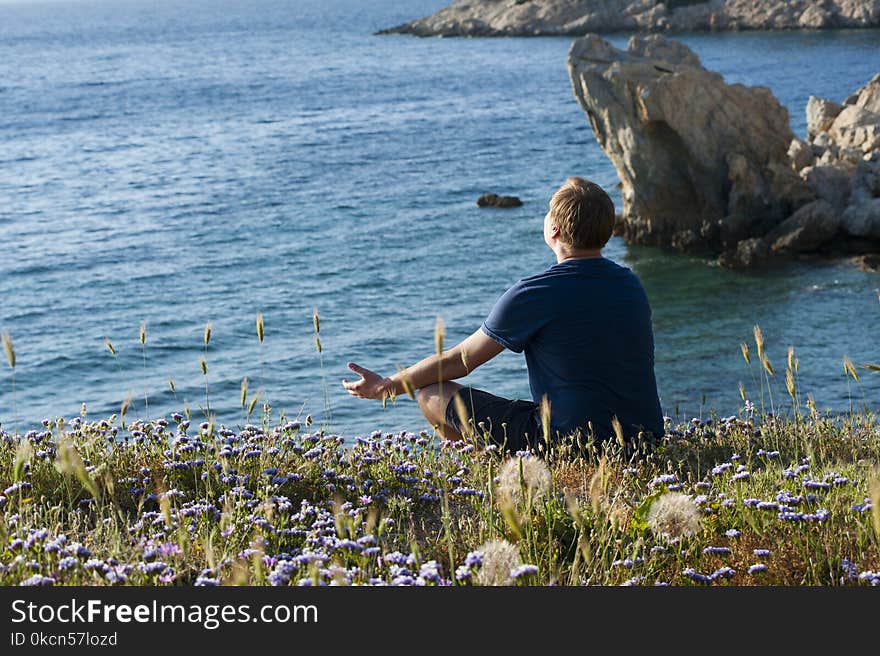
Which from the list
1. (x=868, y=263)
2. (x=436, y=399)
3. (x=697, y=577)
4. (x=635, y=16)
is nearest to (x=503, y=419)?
(x=436, y=399)

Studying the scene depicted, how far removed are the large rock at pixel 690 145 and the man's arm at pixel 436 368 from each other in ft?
85.5

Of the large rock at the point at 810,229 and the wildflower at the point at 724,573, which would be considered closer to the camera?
the wildflower at the point at 724,573

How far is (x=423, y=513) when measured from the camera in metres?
5.53

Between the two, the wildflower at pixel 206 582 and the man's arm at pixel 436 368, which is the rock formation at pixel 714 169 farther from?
the wildflower at pixel 206 582

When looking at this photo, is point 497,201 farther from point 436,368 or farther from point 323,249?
point 436,368

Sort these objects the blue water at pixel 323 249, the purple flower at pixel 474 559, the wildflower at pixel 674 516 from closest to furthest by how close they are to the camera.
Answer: the purple flower at pixel 474 559 → the wildflower at pixel 674 516 → the blue water at pixel 323 249

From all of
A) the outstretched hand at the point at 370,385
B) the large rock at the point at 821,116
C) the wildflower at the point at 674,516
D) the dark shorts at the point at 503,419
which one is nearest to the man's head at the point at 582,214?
the dark shorts at the point at 503,419

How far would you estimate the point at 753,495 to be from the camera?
522cm

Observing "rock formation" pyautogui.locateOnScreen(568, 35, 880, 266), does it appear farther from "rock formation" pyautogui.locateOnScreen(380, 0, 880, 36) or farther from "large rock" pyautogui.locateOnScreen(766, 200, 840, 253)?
"rock formation" pyautogui.locateOnScreen(380, 0, 880, 36)

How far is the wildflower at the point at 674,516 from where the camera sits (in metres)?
4.52

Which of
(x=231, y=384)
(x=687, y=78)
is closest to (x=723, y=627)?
(x=231, y=384)

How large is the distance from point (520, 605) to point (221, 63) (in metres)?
104

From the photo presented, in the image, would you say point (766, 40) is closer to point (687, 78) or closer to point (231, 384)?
point (687, 78)

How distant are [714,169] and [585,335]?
27256 millimetres
